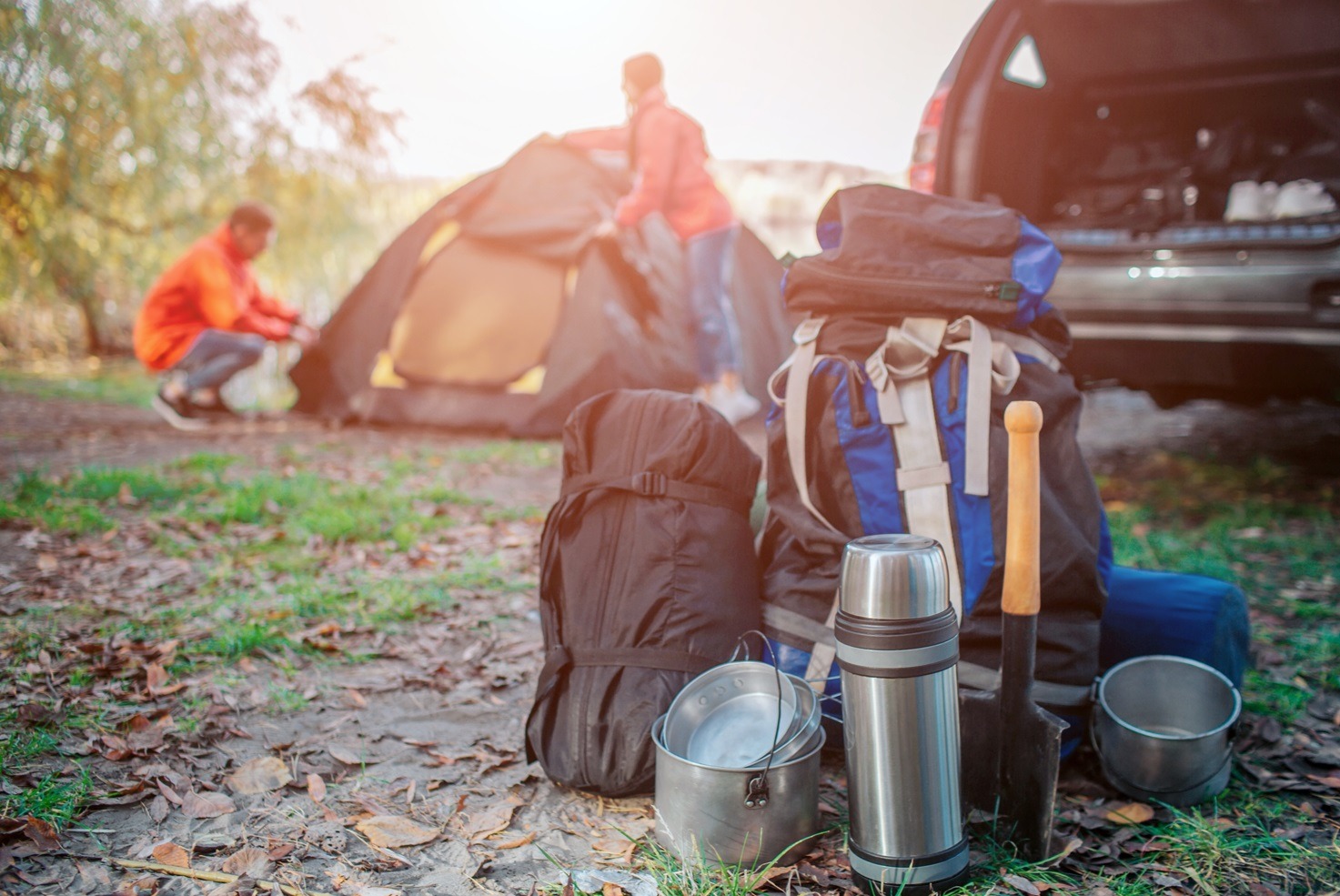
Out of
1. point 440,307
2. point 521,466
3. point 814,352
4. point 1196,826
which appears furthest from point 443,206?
point 1196,826

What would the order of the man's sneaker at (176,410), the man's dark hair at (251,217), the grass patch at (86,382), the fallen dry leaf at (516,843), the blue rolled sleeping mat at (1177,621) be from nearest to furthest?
the fallen dry leaf at (516,843), the blue rolled sleeping mat at (1177,621), the man's dark hair at (251,217), the man's sneaker at (176,410), the grass patch at (86,382)

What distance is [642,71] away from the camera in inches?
206

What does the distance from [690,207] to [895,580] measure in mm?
4296

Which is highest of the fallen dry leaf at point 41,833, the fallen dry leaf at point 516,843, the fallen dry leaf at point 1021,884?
the fallen dry leaf at point 41,833

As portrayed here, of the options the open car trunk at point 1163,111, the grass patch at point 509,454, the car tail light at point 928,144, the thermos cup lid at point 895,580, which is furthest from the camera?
the grass patch at point 509,454

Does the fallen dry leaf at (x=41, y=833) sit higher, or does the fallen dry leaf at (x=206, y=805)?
the fallen dry leaf at (x=41, y=833)

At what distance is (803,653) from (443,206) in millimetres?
4739

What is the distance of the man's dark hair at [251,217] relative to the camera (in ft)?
19.2

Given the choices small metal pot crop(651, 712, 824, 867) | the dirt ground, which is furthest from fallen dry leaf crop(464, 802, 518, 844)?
small metal pot crop(651, 712, 824, 867)

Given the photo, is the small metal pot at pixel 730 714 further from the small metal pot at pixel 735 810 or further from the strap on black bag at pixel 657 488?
the strap on black bag at pixel 657 488

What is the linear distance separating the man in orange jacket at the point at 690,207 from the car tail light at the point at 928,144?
1.77m

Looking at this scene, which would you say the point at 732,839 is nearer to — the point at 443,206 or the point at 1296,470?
the point at 1296,470

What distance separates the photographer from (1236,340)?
3287 millimetres

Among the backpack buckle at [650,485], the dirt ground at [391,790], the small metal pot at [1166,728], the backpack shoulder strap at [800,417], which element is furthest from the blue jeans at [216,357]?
the small metal pot at [1166,728]
